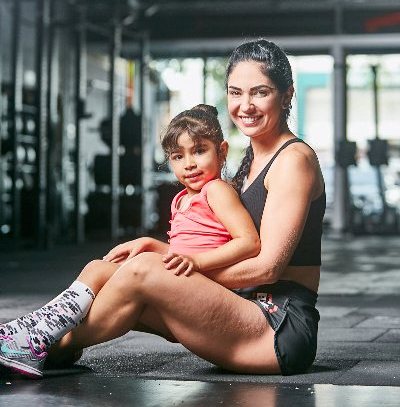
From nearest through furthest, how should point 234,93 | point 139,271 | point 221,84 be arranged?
point 139,271 < point 234,93 < point 221,84

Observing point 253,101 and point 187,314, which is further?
point 253,101

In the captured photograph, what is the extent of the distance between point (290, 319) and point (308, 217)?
0.31 metres

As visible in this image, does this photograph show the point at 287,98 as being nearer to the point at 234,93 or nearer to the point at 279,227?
the point at 234,93

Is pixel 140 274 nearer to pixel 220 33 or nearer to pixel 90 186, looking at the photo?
pixel 90 186

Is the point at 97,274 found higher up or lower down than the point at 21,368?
higher up

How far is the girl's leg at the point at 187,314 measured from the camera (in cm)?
293

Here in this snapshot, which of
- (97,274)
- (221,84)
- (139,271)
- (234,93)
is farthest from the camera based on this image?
(221,84)

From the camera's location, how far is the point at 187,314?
9.79ft

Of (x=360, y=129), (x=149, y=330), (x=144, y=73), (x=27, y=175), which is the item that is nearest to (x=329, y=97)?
(x=360, y=129)

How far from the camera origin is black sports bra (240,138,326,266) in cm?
313

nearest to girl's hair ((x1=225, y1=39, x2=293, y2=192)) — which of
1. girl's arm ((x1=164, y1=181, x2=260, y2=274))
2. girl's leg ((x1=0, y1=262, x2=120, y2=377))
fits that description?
girl's arm ((x1=164, y1=181, x2=260, y2=274))

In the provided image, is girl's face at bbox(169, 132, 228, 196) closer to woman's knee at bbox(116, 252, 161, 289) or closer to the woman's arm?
the woman's arm

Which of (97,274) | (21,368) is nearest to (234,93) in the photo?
(97,274)

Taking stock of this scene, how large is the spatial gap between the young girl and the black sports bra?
89mm
